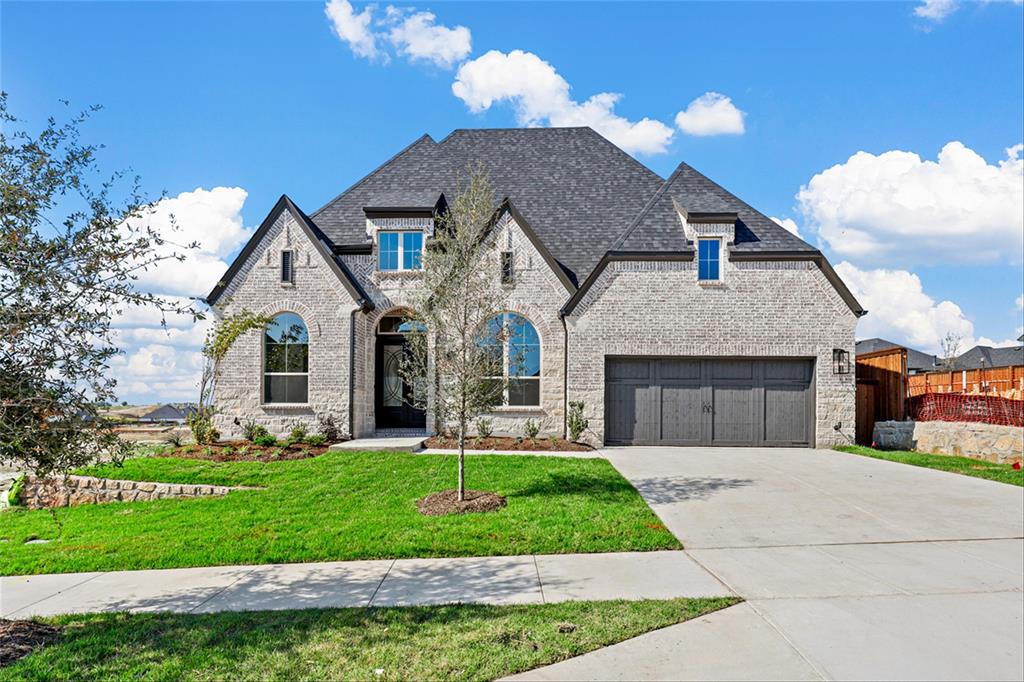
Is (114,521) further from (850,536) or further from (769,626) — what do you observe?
(850,536)

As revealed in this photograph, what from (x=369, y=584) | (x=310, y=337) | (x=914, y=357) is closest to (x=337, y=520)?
(x=369, y=584)

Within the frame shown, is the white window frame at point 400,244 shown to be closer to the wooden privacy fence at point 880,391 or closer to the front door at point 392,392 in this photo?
the front door at point 392,392

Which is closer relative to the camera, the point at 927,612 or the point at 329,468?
the point at 927,612

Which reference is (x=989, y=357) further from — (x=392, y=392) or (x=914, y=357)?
(x=392, y=392)

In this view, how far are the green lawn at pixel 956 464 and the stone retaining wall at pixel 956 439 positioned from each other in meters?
0.47

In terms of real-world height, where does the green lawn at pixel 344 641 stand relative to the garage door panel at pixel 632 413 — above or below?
below

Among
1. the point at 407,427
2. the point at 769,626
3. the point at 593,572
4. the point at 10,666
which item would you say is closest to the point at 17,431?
the point at 10,666

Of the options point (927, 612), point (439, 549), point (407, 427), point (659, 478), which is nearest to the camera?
point (927, 612)

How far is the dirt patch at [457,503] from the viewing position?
29.2 ft

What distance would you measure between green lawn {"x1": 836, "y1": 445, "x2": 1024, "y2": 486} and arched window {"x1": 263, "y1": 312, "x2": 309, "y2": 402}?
1503 cm

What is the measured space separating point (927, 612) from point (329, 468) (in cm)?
1017

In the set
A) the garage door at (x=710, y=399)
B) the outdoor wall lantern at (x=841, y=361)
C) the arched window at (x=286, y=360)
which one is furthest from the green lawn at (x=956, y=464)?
the arched window at (x=286, y=360)

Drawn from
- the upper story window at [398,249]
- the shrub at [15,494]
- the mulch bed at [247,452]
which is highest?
the upper story window at [398,249]

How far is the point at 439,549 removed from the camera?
283 inches
